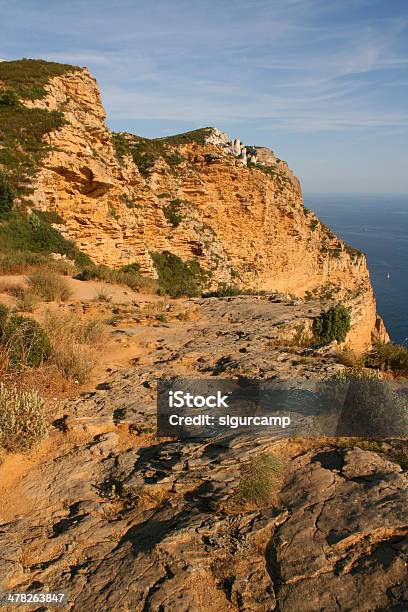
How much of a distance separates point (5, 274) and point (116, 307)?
362cm

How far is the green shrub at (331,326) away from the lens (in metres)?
9.09

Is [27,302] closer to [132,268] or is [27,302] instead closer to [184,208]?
[132,268]

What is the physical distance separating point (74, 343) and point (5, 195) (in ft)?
38.3

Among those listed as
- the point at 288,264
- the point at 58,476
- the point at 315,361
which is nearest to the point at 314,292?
the point at 288,264

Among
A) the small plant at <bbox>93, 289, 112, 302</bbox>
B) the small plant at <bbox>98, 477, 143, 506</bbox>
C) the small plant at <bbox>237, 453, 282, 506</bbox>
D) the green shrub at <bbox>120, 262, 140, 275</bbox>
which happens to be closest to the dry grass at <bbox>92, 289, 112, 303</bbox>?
the small plant at <bbox>93, 289, 112, 302</bbox>

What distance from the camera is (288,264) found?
112 feet

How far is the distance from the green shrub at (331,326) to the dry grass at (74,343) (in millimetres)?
4564

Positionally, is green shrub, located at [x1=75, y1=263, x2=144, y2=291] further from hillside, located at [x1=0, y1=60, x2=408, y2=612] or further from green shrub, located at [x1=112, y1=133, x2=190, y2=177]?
green shrub, located at [x1=112, y1=133, x2=190, y2=177]

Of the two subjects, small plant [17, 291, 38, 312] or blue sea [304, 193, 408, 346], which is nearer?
small plant [17, 291, 38, 312]

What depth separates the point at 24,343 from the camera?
5.96 metres

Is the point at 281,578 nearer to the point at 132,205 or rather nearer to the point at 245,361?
the point at 245,361

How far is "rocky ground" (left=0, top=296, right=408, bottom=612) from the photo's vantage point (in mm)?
2615

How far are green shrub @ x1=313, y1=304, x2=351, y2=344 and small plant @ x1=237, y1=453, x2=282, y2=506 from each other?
5.62 metres

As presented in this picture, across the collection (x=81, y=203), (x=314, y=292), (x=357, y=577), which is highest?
(x=81, y=203)
